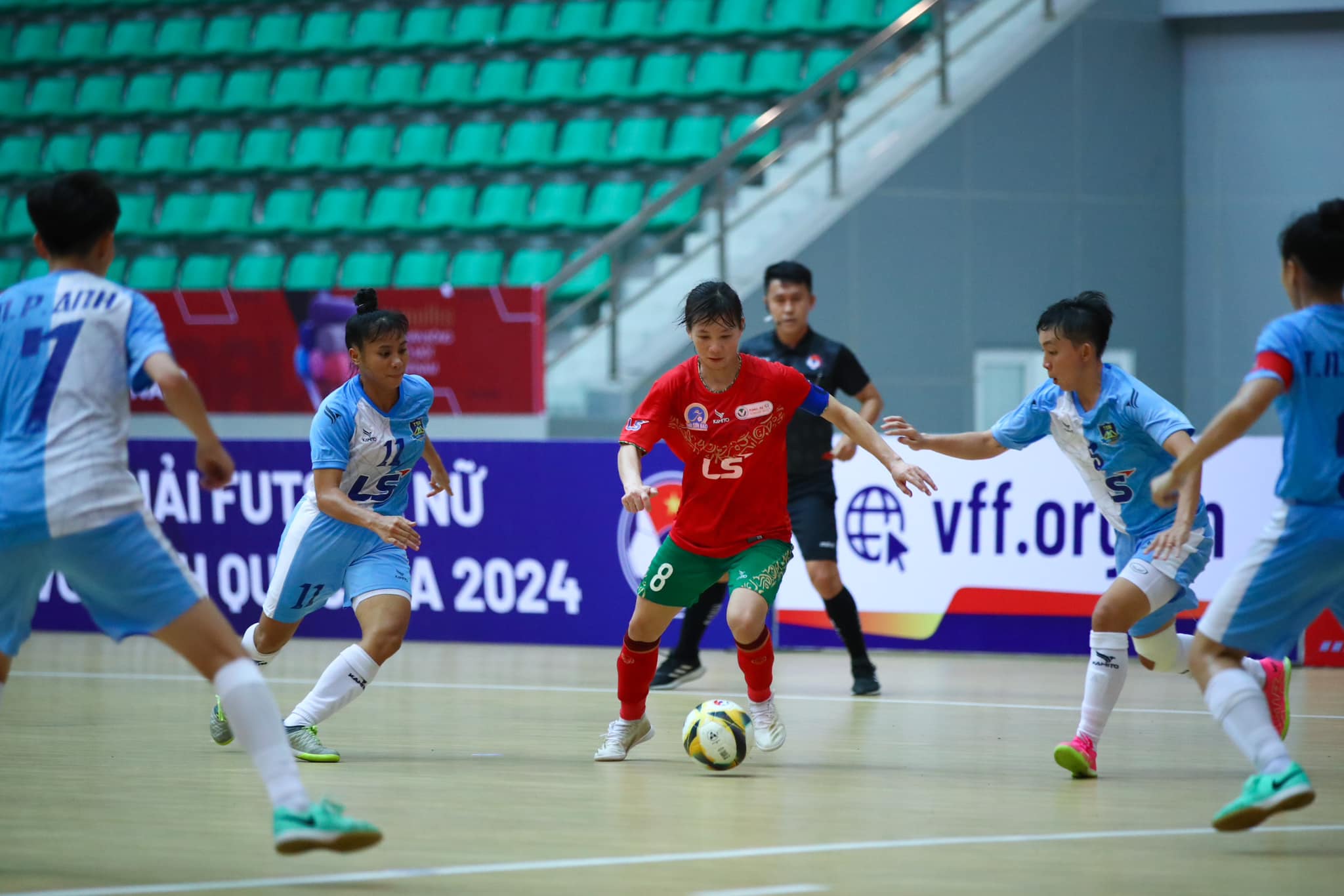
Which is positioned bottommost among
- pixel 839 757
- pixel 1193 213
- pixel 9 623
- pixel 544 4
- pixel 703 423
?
pixel 839 757

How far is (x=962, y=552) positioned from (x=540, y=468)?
2.84 meters

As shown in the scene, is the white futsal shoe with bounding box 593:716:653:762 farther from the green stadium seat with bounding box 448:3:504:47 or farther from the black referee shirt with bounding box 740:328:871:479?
the green stadium seat with bounding box 448:3:504:47

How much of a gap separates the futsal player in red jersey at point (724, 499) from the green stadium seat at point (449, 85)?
1188 cm

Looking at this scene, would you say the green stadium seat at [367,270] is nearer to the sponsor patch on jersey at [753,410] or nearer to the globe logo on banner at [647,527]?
the globe logo on banner at [647,527]

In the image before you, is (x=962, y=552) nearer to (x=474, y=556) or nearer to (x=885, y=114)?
(x=474, y=556)

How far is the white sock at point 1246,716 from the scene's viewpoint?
5.12 metres

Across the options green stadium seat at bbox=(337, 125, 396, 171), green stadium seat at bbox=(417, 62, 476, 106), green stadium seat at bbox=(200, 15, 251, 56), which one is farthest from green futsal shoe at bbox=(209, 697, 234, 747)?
green stadium seat at bbox=(200, 15, 251, 56)

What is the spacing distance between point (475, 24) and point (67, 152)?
4658 mm

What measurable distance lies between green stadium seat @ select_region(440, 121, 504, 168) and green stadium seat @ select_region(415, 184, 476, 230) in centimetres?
25

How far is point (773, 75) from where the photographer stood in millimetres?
17016

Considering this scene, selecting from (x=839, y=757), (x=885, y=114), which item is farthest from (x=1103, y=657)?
(x=885, y=114)

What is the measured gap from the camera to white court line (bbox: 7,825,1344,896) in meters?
4.55

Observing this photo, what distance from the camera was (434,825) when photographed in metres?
5.60

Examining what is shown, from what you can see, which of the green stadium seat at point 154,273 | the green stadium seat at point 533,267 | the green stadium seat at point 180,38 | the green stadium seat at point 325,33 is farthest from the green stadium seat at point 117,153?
the green stadium seat at point 533,267
